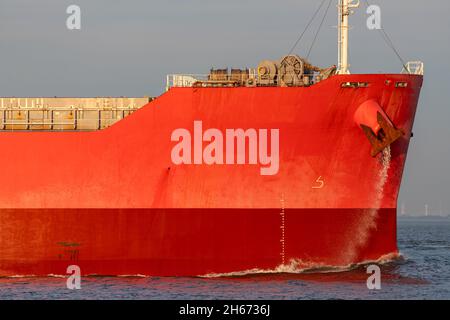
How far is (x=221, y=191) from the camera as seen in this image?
34.2 meters

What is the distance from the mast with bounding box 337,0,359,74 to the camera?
35.3 m

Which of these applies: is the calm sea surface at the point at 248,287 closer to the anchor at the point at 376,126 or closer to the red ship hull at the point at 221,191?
the red ship hull at the point at 221,191

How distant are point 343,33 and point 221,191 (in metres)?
6.68

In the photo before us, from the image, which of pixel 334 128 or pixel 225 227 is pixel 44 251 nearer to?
pixel 225 227

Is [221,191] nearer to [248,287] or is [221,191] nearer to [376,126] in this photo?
[248,287]

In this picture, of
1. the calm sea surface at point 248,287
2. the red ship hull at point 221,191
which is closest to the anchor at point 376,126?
the red ship hull at point 221,191

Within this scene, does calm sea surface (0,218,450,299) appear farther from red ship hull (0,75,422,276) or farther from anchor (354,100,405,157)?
anchor (354,100,405,157)

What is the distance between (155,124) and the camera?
113 ft

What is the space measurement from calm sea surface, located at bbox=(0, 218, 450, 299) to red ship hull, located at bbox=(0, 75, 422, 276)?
30.7 inches

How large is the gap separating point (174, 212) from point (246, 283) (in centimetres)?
353

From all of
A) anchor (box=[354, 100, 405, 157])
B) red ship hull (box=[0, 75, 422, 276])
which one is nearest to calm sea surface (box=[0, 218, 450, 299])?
red ship hull (box=[0, 75, 422, 276])

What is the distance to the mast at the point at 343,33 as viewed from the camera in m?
35.3

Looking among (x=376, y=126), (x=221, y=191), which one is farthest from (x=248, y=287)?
(x=376, y=126)

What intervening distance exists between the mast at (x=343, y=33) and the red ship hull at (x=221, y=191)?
160 cm
